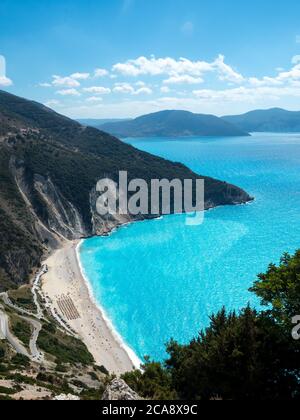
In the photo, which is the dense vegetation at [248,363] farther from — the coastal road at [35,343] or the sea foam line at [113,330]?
the sea foam line at [113,330]

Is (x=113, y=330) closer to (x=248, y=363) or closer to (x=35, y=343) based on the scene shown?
(x=35, y=343)

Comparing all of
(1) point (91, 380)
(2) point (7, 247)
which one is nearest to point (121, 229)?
(2) point (7, 247)

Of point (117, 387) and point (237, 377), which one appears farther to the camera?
point (237, 377)

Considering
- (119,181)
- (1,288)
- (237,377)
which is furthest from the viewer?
(119,181)

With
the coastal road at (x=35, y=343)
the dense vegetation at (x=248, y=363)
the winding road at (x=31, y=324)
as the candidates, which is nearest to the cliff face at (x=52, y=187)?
the winding road at (x=31, y=324)

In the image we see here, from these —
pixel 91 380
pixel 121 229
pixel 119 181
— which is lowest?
pixel 91 380

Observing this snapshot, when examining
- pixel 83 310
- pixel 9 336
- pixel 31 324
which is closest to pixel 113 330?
pixel 83 310
